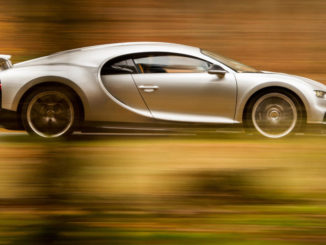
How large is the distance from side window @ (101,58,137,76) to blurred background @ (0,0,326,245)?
0.91 meters

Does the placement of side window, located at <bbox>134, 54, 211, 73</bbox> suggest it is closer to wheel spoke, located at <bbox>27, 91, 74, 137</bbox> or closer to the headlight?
the headlight

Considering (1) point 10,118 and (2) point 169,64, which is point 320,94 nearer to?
(2) point 169,64

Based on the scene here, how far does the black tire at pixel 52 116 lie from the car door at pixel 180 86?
335 cm

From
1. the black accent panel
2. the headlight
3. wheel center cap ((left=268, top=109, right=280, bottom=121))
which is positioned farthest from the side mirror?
the black accent panel

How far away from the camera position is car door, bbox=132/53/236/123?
18.5ft

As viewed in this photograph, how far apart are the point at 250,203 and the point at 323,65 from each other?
7.65 metres

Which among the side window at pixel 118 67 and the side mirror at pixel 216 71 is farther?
the side mirror at pixel 216 71

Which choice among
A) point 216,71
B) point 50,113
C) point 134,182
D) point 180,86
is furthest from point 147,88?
point 50,113

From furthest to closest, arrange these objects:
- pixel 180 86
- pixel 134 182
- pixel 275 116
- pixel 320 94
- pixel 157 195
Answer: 1. pixel 320 94
2. pixel 180 86
3. pixel 134 182
4. pixel 157 195
5. pixel 275 116

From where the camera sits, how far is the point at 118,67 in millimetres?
5852

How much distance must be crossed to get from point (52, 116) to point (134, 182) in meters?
1.63

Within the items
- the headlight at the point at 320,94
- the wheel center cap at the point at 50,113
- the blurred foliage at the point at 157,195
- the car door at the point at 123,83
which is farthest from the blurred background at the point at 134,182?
the headlight at the point at 320,94

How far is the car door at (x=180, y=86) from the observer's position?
18.5ft

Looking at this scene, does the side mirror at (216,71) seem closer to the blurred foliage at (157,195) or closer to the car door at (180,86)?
the car door at (180,86)
